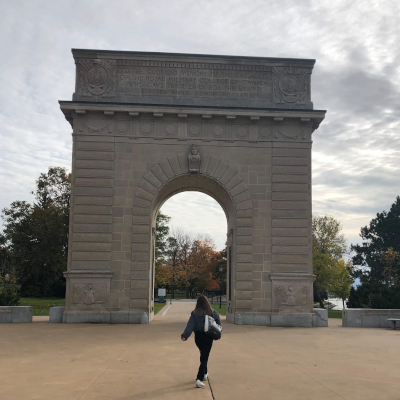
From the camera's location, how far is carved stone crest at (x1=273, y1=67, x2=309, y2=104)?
917 inches

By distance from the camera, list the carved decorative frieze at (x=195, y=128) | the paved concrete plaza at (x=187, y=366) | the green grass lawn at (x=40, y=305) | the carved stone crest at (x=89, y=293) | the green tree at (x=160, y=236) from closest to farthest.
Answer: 1. the paved concrete plaza at (x=187, y=366)
2. the carved stone crest at (x=89, y=293)
3. the carved decorative frieze at (x=195, y=128)
4. the green grass lawn at (x=40, y=305)
5. the green tree at (x=160, y=236)

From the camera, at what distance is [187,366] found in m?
11.0

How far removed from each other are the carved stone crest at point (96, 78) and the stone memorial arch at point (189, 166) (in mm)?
50

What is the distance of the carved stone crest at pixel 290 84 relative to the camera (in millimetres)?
23297

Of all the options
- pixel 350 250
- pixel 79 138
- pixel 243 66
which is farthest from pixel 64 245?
pixel 350 250

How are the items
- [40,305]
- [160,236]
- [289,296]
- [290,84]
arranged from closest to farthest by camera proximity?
[289,296]
[290,84]
[40,305]
[160,236]

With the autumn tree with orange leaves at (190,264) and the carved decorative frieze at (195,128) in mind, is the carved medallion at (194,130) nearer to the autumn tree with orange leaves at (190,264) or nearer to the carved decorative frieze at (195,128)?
the carved decorative frieze at (195,128)

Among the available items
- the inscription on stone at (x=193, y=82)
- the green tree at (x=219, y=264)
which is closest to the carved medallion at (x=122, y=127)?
the inscription on stone at (x=193, y=82)

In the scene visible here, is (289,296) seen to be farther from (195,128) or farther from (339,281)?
(339,281)

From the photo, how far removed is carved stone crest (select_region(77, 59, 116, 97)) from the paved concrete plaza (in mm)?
11615

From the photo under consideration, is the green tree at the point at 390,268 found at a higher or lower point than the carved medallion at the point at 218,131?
lower

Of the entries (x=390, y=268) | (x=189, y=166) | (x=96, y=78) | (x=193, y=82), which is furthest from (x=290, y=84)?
(x=390, y=268)

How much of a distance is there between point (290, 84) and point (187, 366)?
16692mm

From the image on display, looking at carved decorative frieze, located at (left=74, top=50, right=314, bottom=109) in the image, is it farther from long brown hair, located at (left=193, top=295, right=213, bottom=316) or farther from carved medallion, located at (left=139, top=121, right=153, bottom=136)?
long brown hair, located at (left=193, top=295, right=213, bottom=316)
